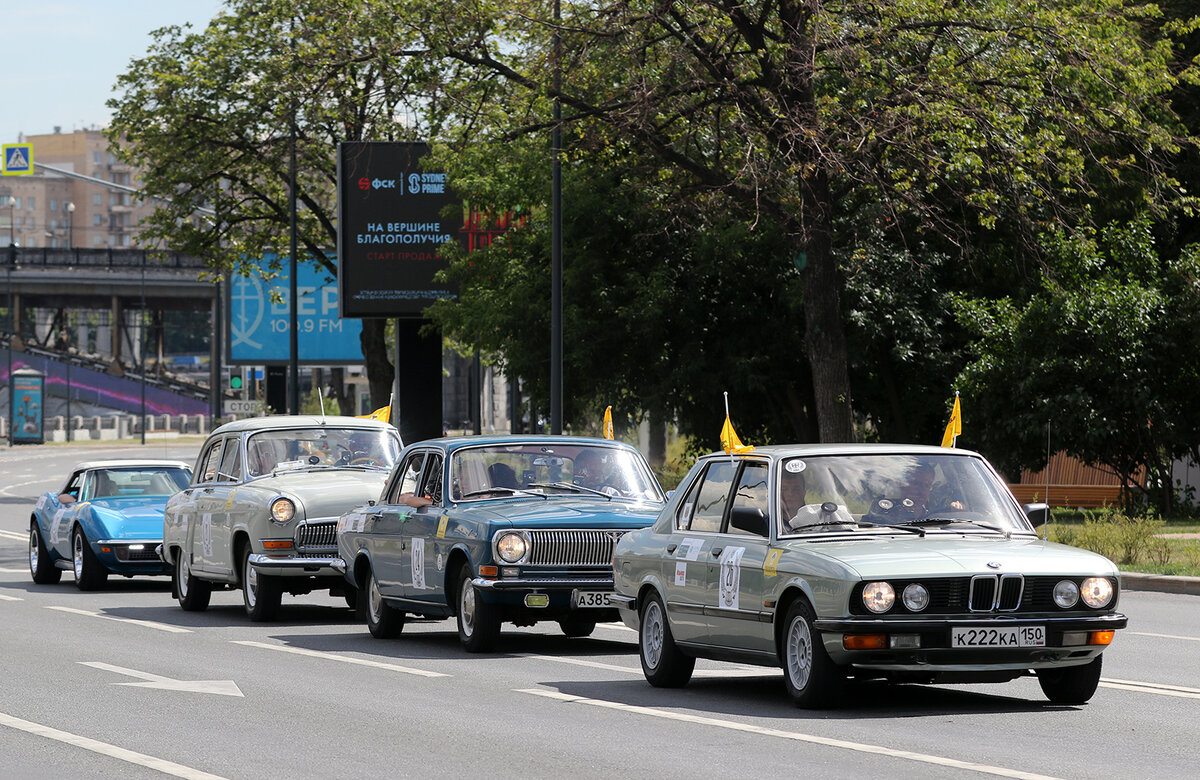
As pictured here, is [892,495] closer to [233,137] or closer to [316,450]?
[316,450]

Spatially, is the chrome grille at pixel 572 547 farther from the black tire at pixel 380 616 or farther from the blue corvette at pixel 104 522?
the blue corvette at pixel 104 522

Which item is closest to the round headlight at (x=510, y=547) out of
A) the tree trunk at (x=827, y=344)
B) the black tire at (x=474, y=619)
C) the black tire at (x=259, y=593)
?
the black tire at (x=474, y=619)

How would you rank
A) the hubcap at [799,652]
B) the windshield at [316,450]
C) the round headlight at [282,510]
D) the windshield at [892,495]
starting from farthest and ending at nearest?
the windshield at [316,450] → the round headlight at [282,510] → the windshield at [892,495] → the hubcap at [799,652]

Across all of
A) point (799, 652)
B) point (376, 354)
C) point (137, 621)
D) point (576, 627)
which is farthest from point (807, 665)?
point (376, 354)

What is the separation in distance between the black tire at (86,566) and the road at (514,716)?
5.81m

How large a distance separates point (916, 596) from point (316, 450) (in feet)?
33.1

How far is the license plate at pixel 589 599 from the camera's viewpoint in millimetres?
13789

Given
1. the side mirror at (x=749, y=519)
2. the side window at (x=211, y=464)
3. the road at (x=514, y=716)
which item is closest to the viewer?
the road at (x=514, y=716)

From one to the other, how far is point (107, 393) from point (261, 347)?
3233 inches

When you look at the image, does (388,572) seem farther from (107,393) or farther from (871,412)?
(107,393)

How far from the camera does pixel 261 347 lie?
5403 centimetres

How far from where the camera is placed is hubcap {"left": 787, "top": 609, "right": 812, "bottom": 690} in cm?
1002

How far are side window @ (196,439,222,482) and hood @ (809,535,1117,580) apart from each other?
1041 cm

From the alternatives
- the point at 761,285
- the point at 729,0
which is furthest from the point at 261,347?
the point at 729,0
